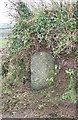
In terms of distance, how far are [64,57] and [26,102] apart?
1.40m

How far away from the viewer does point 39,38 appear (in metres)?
3.85

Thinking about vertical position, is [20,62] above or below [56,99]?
above

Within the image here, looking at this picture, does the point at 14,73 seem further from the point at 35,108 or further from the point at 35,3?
the point at 35,3

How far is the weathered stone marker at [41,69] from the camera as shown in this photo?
3.68m

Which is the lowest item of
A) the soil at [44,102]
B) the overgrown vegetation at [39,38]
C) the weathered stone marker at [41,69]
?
the soil at [44,102]

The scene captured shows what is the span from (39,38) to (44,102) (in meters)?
1.59

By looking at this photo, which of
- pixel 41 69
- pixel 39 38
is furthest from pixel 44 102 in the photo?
pixel 39 38

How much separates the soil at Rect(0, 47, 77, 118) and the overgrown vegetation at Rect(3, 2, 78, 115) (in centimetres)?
13

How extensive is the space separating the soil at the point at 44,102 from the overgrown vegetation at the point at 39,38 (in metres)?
0.13

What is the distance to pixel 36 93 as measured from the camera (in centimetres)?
364

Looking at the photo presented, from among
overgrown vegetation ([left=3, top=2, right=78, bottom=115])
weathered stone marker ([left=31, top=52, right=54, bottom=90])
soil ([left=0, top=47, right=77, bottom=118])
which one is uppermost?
overgrown vegetation ([left=3, top=2, right=78, bottom=115])

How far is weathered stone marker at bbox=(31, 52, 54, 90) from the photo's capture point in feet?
12.1

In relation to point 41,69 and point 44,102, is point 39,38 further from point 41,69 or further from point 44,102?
point 44,102

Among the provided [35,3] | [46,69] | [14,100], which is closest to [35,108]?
[14,100]
